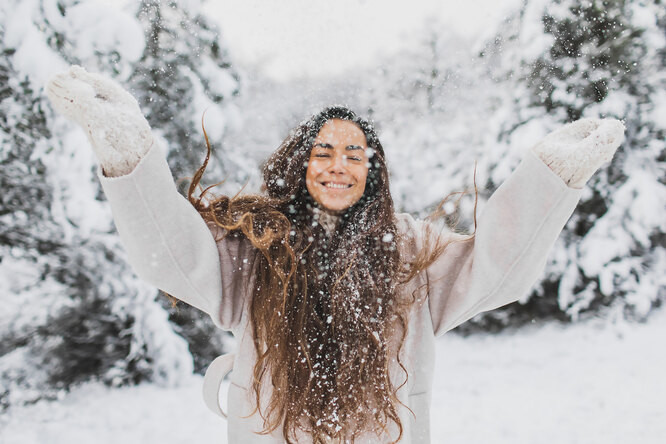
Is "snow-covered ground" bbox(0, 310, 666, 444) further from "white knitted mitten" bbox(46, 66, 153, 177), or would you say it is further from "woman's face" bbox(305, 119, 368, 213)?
"white knitted mitten" bbox(46, 66, 153, 177)

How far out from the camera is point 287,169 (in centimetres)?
147

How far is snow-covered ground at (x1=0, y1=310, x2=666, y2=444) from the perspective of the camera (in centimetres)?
377

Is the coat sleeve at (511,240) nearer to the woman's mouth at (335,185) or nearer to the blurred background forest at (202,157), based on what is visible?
the woman's mouth at (335,185)

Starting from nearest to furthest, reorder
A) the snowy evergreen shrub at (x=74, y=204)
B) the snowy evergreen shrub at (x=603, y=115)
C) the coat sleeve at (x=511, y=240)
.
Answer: the coat sleeve at (x=511, y=240) < the snowy evergreen shrub at (x=74, y=204) < the snowy evergreen shrub at (x=603, y=115)

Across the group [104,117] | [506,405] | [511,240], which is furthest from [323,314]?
[506,405]

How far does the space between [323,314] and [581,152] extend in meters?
0.77

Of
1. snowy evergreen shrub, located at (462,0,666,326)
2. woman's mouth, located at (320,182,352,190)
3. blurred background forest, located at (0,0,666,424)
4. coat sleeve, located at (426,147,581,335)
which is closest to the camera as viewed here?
coat sleeve, located at (426,147,581,335)

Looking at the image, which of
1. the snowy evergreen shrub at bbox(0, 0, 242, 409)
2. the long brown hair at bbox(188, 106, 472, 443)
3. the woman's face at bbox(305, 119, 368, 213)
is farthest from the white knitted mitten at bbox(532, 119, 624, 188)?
the snowy evergreen shrub at bbox(0, 0, 242, 409)

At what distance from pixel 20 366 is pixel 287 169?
3.99 metres

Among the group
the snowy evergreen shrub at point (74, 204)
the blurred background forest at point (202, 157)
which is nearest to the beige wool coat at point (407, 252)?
the blurred background forest at point (202, 157)

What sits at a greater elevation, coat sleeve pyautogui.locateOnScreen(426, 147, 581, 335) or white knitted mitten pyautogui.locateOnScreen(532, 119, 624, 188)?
white knitted mitten pyautogui.locateOnScreen(532, 119, 624, 188)

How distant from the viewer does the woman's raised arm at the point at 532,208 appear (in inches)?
39.7

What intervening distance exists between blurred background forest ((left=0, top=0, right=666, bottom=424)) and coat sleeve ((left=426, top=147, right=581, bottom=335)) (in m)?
2.76

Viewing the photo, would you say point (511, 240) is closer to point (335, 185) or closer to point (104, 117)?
Answer: point (335, 185)
